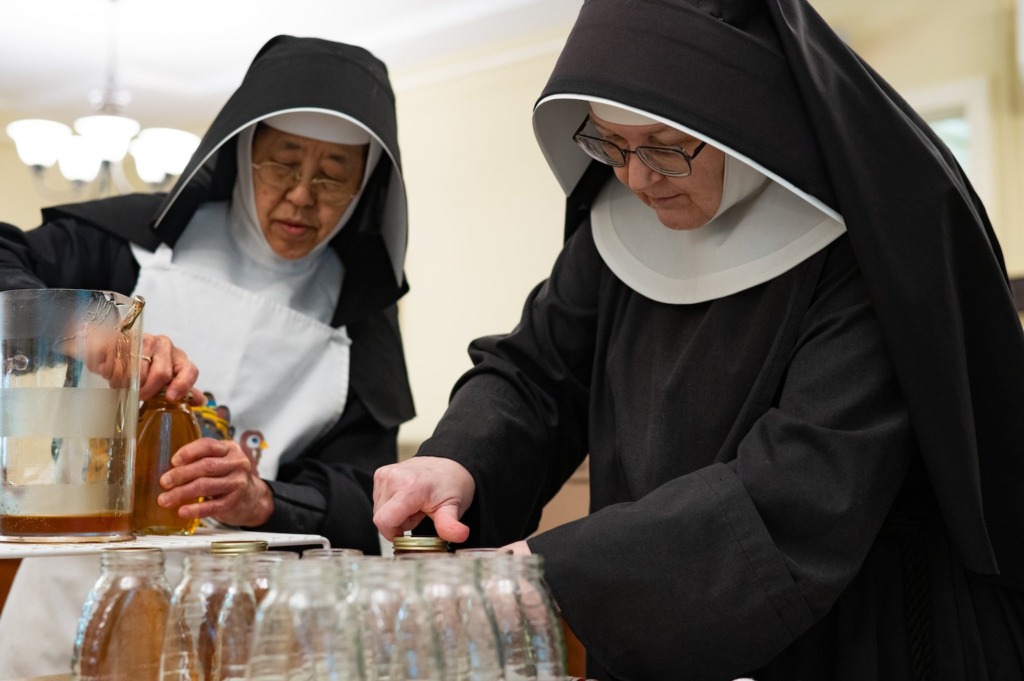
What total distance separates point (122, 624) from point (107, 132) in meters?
5.07

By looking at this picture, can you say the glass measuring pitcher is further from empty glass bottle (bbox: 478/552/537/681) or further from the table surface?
empty glass bottle (bbox: 478/552/537/681)

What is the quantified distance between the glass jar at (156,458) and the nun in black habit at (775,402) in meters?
0.30

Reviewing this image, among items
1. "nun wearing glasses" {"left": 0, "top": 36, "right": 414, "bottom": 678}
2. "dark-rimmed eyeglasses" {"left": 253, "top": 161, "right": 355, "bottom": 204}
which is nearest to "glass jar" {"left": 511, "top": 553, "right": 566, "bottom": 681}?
"nun wearing glasses" {"left": 0, "top": 36, "right": 414, "bottom": 678}

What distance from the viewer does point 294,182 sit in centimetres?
237

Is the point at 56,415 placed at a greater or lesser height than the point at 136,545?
greater

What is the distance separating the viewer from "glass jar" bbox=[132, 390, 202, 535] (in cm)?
152

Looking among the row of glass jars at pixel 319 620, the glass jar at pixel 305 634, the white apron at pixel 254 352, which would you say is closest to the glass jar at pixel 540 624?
the row of glass jars at pixel 319 620

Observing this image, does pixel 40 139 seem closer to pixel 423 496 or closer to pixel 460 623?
pixel 423 496

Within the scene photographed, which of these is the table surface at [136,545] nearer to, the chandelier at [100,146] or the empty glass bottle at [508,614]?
the empty glass bottle at [508,614]

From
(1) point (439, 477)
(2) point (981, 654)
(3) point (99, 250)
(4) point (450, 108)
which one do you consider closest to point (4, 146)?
(4) point (450, 108)

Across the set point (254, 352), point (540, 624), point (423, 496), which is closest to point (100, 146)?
point (254, 352)

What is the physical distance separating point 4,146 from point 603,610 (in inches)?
315

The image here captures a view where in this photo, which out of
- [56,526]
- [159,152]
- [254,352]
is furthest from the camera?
[159,152]

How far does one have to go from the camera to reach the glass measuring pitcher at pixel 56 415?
1.26 m
